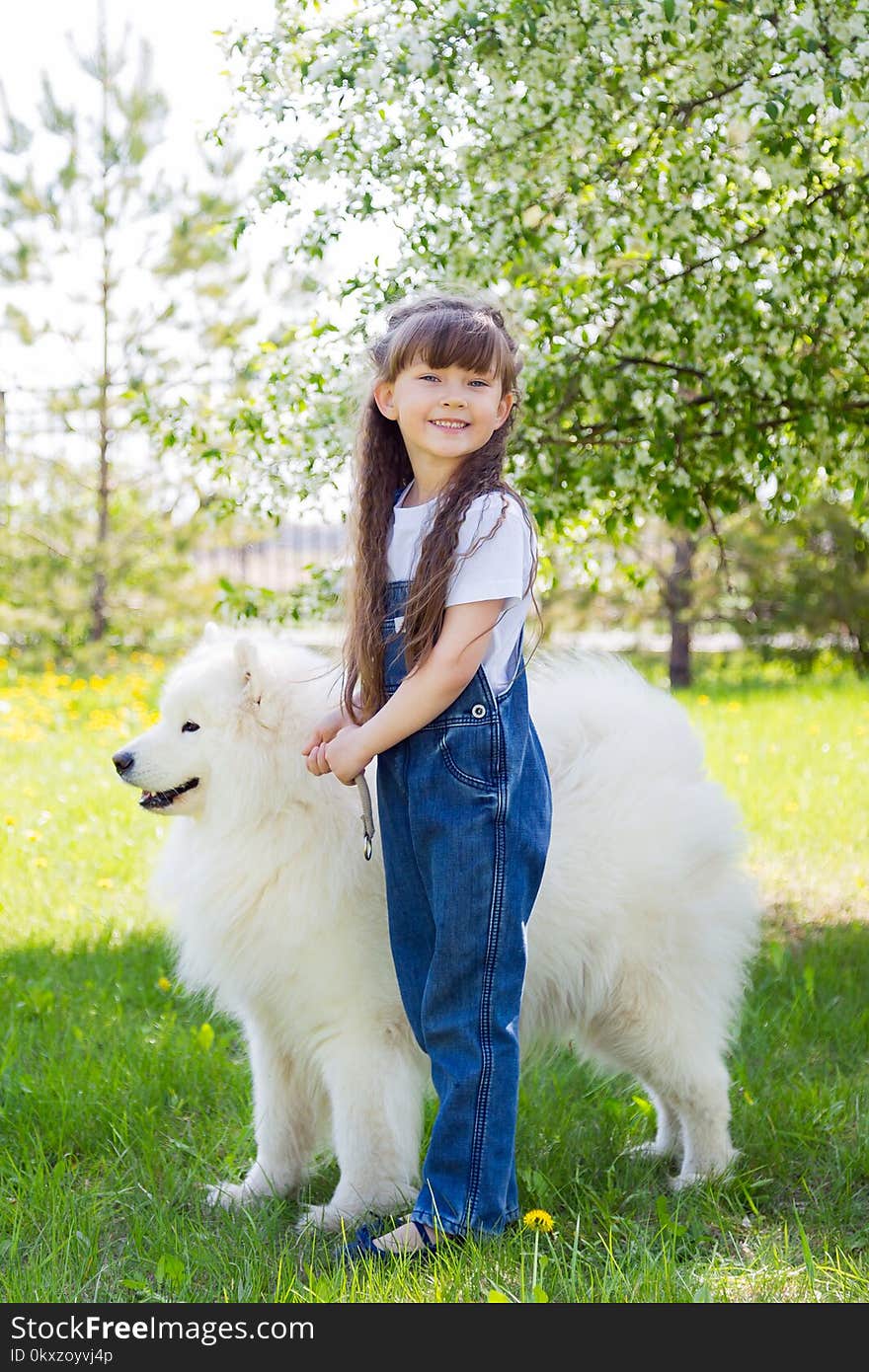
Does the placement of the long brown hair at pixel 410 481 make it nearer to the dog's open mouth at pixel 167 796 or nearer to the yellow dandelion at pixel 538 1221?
the dog's open mouth at pixel 167 796

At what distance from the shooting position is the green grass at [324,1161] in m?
2.49

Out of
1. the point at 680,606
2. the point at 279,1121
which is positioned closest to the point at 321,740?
the point at 279,1121

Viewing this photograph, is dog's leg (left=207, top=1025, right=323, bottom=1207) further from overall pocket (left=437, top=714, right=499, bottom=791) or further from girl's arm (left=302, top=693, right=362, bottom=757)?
overall pocket (left=437, top=714, right=499, bottom=791)

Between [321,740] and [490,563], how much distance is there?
0.55m

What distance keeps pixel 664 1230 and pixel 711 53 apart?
3.38 meters

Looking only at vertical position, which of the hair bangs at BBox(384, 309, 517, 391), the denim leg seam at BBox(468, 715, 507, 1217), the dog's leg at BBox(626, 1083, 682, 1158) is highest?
the hair bangs at BBox(384, 309, 517, 391)

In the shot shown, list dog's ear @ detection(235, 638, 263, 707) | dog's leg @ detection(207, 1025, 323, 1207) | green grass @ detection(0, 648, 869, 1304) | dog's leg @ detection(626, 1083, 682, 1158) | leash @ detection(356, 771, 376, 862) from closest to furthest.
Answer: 1. green grass @ detection(0, 648, 869, 1304)
2. leash @ detection(356, 771, 376, 862)
3. dog's ear @ detection(235, 638, 263, 707)
4. dog's leg @ detection(207, 1025, 323, 1207)
5. dog's leg @ detection(626, 1083, 682, 1158)

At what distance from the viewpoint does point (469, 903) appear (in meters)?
2.53

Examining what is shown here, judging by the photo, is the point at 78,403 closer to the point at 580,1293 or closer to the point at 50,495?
the point at 50,495

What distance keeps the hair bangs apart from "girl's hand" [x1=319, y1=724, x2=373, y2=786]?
758 mm

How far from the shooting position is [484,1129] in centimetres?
258

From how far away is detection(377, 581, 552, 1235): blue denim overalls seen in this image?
2535 millimetres

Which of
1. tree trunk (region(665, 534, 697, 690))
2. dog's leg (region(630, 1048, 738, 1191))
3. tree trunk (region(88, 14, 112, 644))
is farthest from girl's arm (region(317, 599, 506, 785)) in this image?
tree trunk (region(88, 14, 112, 644))
